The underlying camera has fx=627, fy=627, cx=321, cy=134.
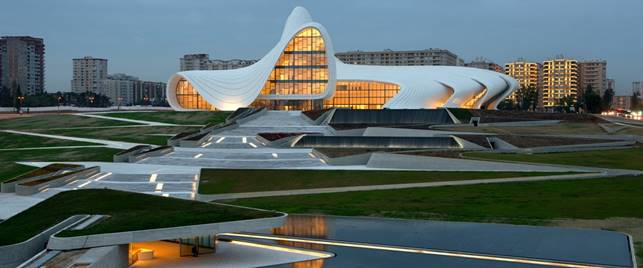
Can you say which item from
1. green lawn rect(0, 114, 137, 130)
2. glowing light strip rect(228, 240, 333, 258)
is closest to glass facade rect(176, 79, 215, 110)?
green lawn rect(0, 114, 137, 130)

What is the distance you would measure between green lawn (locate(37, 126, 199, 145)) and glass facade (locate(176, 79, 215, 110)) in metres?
23.3

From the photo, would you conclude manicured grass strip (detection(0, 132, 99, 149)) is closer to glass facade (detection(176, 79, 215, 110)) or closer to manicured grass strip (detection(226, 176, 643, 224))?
manicured grass strip (detection(226, 176, 643, 224))

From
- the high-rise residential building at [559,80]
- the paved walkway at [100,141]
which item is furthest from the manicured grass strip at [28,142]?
the high-rise residential building at [559,80]

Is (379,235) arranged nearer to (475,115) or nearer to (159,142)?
(159,142)

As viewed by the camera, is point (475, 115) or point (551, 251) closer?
point (551, 251)

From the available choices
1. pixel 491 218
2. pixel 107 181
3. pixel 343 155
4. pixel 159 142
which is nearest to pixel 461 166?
pixel 343 155

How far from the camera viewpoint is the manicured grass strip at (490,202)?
57.9 feet

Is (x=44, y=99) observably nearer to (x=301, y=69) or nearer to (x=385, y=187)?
(x=301, y=69)

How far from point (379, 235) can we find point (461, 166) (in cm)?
1636

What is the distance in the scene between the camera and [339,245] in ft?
45.7

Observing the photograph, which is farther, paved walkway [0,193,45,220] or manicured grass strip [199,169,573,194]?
manicured grass strip [199,169,573,194]

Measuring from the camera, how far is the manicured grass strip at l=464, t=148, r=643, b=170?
29.3 metres

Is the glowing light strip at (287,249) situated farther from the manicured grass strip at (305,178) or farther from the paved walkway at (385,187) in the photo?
the manicured grass strip at (305,178)

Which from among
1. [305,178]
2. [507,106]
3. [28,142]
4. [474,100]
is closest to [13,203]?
[305,178]
